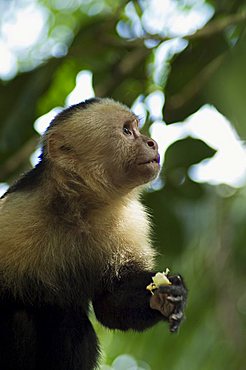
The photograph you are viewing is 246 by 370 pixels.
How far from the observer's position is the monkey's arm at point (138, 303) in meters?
3.73

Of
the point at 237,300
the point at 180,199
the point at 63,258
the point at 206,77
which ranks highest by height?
the point at 63,258

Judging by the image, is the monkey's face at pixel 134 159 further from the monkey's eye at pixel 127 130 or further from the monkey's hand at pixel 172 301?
the monkey's hand at pixel 172 301

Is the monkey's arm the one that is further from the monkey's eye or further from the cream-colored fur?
the monkey's eye

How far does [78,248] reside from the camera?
4.18 meters

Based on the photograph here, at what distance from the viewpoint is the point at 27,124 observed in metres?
5.16

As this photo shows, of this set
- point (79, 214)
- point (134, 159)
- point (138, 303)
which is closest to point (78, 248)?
point (79, 214)

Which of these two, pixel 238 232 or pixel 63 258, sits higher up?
pixel 63 258

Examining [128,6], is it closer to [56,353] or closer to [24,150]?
[24,150]

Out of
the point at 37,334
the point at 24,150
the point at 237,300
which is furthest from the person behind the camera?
the point at 237,300

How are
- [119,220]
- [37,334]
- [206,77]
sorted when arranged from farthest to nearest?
1. [206,77]
2. [119,220]
3. [37,334]

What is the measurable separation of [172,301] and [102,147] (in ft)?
3.66

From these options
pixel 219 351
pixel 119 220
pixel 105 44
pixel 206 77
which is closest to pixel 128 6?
pixel 105 44

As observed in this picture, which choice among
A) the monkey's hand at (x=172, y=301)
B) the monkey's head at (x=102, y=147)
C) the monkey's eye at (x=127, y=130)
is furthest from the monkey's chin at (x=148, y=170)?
the monkey's hand at (x=172, y=301)

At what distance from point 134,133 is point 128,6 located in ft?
5.61
